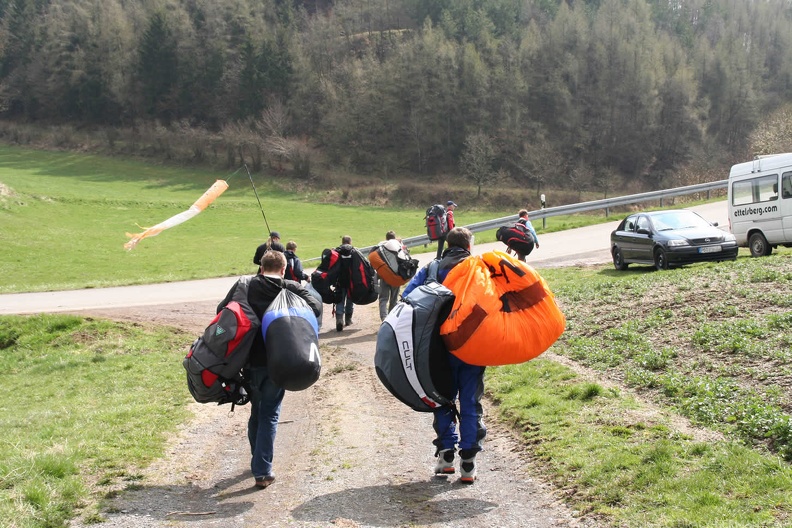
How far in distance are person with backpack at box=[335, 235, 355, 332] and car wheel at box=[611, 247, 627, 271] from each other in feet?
24.3

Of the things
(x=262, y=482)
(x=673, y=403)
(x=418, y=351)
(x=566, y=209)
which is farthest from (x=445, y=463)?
(x=566, y=209)

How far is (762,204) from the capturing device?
702 inches

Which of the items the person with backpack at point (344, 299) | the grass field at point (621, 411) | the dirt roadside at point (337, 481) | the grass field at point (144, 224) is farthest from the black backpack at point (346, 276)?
the grass field at point (144, 224)

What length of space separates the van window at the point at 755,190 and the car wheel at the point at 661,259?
271 centimetres

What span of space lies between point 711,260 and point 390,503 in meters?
13.4

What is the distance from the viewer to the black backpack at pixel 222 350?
6203 millimetres

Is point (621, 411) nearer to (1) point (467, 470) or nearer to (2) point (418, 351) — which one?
(1) point (467, 470)

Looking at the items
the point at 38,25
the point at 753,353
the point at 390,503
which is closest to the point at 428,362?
the point at 390,503

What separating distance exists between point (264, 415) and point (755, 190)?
15.4 m

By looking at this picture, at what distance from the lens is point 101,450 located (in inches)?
289

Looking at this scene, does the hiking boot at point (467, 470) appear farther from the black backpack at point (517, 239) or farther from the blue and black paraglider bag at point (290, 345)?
the black backpack at point (517, 239)

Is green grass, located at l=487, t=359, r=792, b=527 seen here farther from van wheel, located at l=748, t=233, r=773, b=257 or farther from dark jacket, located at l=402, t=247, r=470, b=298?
van wheel, located at l=748, t=233, r=773, b=257


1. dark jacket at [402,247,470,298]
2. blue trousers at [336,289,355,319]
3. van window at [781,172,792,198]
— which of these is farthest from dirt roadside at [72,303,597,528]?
van window at [781,172,792,198]

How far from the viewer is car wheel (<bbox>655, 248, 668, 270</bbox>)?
1739 cm
